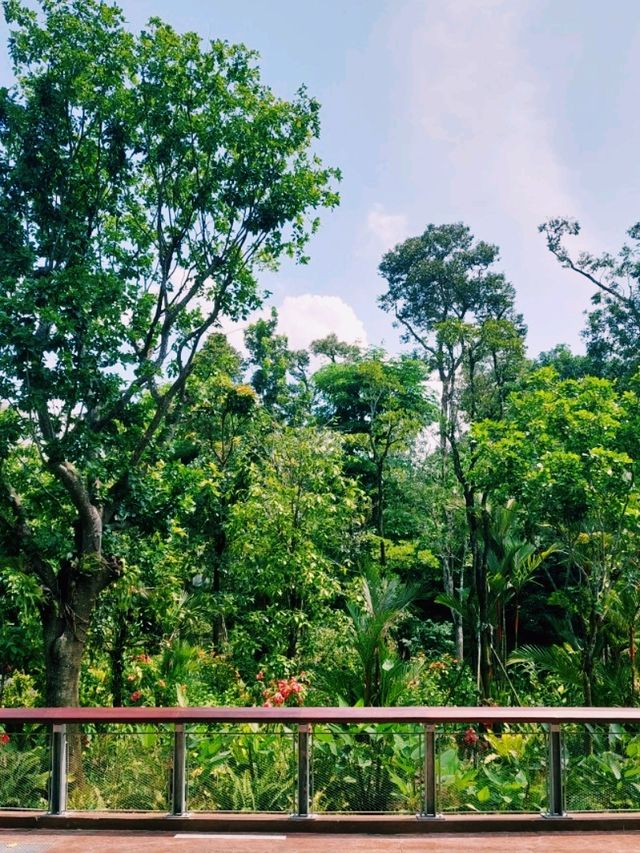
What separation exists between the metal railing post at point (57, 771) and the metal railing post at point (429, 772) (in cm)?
262

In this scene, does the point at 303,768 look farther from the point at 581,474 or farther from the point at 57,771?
the point at 581,474

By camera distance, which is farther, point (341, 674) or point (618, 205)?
point (618, 205)

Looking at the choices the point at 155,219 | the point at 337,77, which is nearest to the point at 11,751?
the point at 155,219

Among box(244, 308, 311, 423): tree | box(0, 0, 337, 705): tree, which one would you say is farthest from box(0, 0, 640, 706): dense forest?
box(244, 308, 311, 423): tree

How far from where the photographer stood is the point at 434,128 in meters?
11.2

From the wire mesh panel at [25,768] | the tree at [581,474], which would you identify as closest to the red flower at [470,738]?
the wire mesh panel at [25,768]

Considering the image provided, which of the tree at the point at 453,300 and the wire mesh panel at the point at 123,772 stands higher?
the tree at the point at 453,300

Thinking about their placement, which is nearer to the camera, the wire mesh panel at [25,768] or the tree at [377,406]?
the wire mesh panel at [25,768]

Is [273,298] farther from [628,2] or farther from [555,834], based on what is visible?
[555,834]

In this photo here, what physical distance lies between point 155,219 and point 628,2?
6327mm

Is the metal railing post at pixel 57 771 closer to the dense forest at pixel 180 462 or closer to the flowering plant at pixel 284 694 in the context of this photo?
the dense forest at pixel 180 462

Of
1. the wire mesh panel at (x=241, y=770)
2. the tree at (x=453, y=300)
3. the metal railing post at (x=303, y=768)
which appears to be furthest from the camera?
the tree at (x=453, y=300)

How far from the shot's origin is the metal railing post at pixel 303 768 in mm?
5836

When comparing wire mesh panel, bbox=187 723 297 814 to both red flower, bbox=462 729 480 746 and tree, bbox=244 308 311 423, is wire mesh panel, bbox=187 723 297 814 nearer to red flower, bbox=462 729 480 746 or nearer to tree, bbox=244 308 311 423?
red flower, bbox=462 729 480 746
